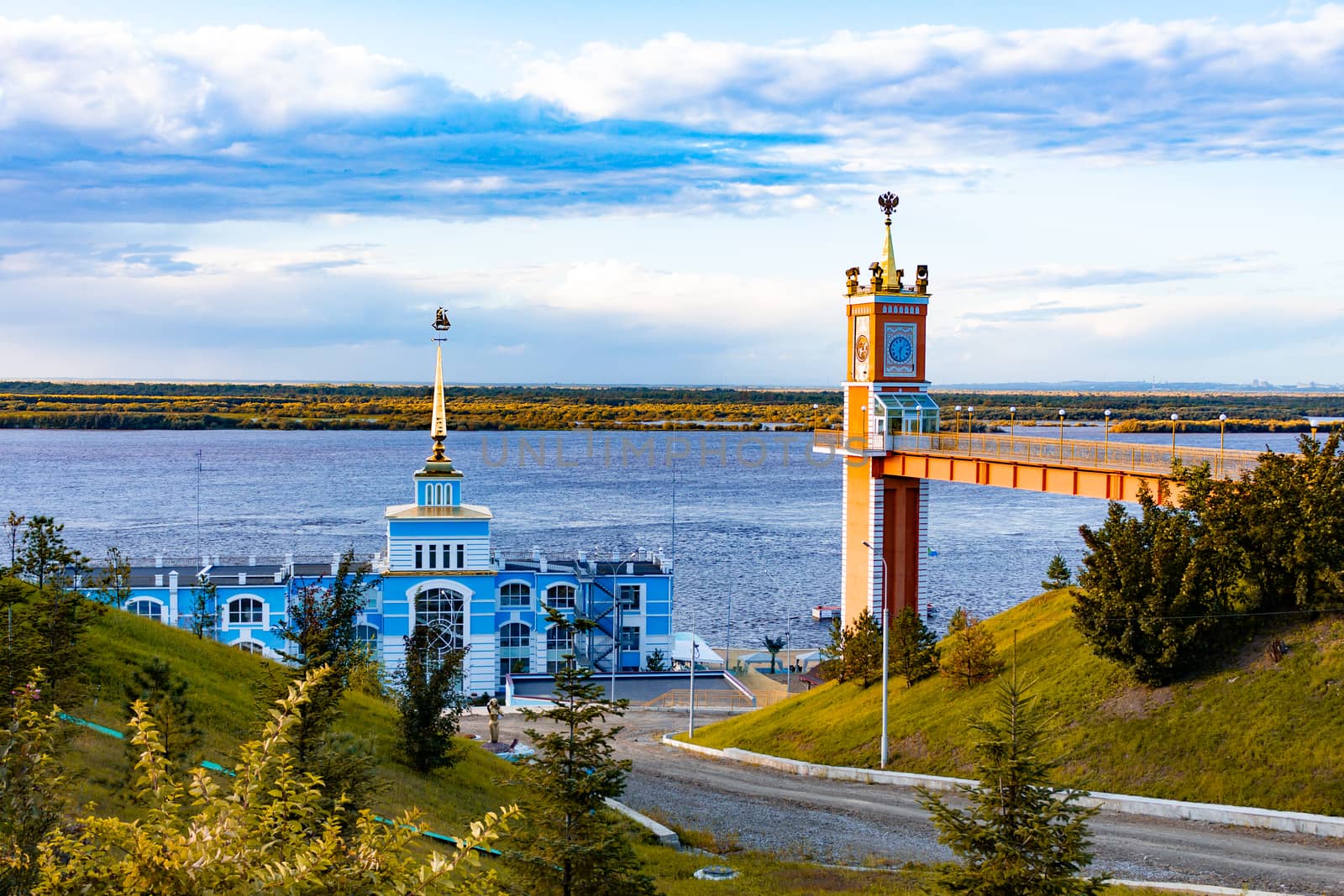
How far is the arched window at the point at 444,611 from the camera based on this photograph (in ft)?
183

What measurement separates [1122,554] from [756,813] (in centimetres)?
1110

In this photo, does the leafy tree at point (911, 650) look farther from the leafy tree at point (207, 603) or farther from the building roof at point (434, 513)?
the leafy tree at point (207, 603)

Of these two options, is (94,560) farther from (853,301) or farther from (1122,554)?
(1122,554)

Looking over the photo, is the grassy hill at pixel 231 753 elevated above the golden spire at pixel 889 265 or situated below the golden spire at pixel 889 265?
below

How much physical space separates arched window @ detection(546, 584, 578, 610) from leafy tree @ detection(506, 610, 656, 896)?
151 ft

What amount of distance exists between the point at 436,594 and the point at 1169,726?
37294mm

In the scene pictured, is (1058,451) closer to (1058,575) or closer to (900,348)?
(1058,575)

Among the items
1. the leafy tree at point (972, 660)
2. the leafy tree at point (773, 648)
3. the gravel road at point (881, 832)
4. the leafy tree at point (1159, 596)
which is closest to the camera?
the gravel road at point (881, 832)

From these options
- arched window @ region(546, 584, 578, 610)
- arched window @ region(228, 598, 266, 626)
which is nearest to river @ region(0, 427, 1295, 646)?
arched window @ region(546, 584, 578, 610)

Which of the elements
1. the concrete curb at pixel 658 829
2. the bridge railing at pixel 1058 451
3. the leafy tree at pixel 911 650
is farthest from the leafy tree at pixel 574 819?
the leafy tree at pixel 911 650

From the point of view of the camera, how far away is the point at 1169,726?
26719 millimetres

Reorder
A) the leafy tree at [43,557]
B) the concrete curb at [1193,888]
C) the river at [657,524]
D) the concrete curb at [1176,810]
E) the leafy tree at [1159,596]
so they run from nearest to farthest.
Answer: the concrete curb at [1193,888]
the leafy tree at [43,557]
the concrete curb at [1176,810]
the leafy tree at [1159,596]
the river at [657,524]

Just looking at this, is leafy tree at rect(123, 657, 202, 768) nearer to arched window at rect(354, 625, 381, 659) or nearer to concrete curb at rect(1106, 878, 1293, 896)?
concrete curb at rect(1106, 878, 1293, 896)

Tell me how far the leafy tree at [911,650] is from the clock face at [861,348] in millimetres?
10488
